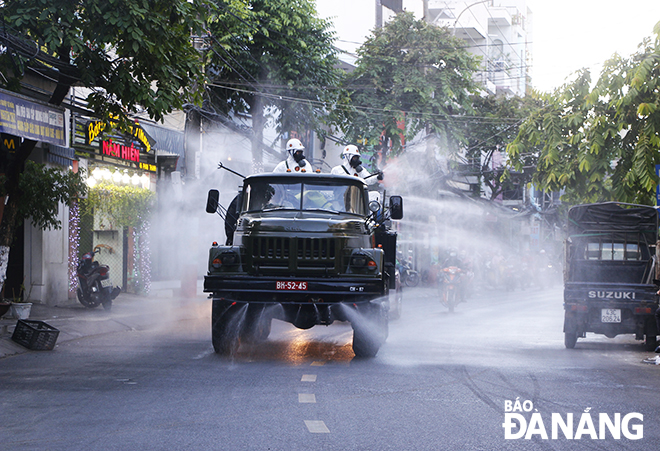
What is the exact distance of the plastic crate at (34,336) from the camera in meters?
11.4

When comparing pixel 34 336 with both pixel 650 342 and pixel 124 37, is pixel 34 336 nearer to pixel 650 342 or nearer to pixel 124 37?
pixel 124 37

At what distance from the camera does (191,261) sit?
2052 cm

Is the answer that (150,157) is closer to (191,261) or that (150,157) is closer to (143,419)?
(191,261)

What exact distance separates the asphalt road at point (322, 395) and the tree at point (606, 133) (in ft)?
14.6

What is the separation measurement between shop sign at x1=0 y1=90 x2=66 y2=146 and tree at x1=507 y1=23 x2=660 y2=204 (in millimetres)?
10087

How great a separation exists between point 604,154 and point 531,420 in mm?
10955

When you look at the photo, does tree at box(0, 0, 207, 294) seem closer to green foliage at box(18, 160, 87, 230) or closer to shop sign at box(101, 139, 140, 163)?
green foliage at box(18, 160, 87, 230)

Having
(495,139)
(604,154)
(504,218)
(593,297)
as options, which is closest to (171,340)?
(593,297)

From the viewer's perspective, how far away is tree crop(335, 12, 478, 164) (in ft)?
104

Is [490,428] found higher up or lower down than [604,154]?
lower down

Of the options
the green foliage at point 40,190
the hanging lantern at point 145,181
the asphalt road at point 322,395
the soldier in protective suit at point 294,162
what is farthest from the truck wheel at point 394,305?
the hanging lantern at point 145,181

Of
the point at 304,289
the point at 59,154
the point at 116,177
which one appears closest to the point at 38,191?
the point at 59,154

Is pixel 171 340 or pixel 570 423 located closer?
pixel 570 423

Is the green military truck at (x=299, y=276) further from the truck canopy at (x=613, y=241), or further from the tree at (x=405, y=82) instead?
the tree at (x=405, y=82)
